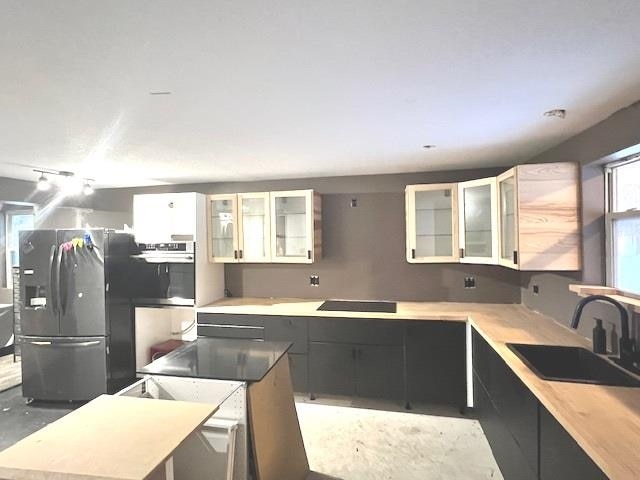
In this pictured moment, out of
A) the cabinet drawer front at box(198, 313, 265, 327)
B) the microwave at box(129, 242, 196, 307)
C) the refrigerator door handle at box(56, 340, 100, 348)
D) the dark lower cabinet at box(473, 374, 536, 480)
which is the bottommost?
the dark lower cabinet at box(473, 374, 536, 480)

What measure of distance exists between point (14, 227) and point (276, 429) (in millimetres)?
4562

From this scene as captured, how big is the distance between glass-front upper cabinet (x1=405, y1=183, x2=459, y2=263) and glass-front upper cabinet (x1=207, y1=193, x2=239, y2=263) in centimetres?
180

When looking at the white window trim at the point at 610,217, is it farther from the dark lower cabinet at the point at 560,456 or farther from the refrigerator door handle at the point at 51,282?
the refrigerator door handle at the point at 51,282

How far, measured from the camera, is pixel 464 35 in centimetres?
119

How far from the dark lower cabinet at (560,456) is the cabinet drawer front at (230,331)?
238cm

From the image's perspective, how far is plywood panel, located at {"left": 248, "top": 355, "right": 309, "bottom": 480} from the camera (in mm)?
1872

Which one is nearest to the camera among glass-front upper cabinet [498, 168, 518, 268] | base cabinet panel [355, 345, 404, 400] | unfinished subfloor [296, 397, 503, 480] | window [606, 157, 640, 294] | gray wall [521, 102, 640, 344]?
gray wall [521, 102, 640, 344]

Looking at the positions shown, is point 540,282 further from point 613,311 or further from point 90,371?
point 90,371

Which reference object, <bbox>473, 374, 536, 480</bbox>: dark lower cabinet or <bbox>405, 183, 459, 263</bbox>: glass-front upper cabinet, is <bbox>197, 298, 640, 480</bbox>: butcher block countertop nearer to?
<bbox>473, 374, 536, 480</bbox>: dark lower cabinet

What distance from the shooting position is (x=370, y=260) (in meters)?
3.83

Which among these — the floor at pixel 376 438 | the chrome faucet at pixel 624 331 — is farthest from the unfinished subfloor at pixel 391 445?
the chrome faucet at pixel 624 331

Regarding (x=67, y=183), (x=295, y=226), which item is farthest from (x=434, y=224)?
(x=67, y=183)

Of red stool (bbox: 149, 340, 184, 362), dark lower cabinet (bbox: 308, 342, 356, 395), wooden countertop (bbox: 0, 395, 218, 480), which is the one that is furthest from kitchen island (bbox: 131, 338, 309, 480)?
red stool (bbox: 149, 340, 184, 362)

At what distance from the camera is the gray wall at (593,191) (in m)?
1.91
